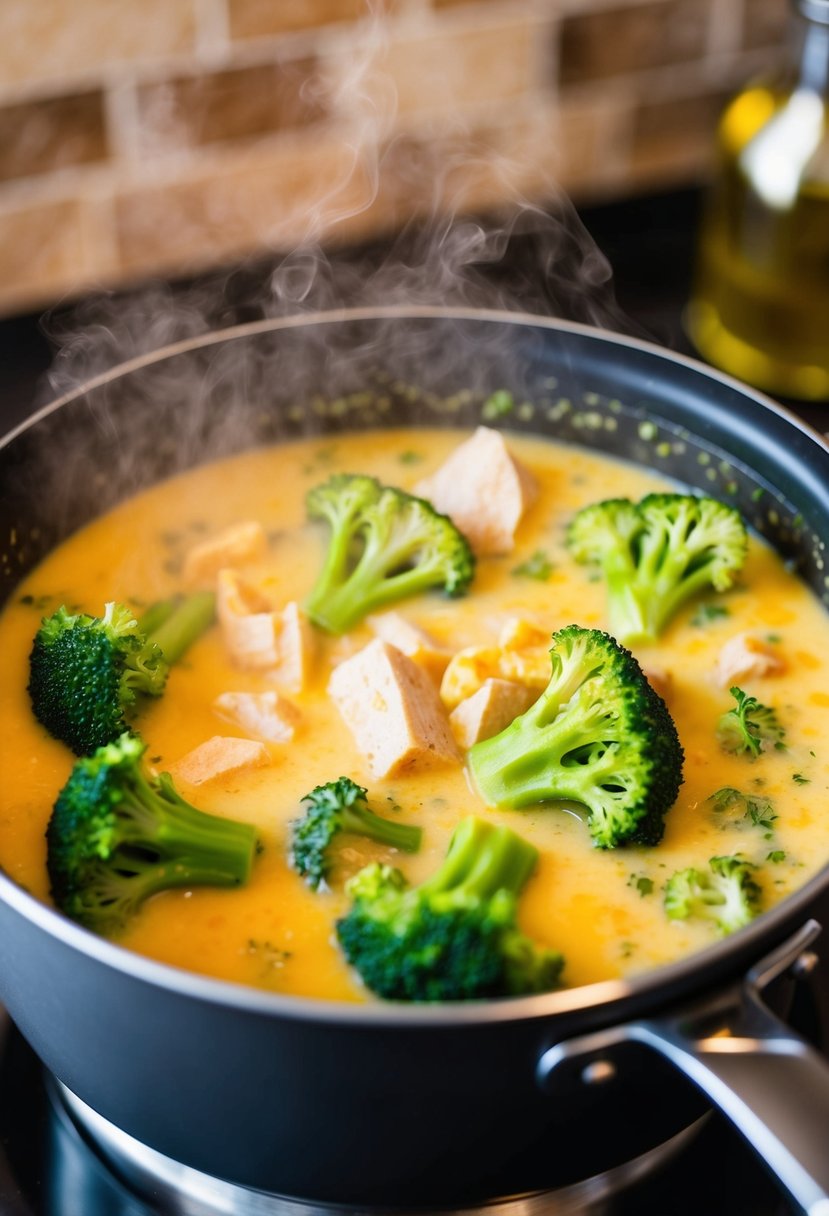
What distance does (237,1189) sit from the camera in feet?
3.61

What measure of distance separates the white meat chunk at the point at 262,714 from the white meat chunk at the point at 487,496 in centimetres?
35

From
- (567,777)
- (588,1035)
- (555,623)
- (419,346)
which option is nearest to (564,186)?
(419,346)

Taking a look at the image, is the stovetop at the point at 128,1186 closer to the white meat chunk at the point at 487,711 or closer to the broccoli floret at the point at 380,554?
the white meat chunk at the point at 487,711

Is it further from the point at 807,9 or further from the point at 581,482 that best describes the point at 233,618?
the point at 807,9

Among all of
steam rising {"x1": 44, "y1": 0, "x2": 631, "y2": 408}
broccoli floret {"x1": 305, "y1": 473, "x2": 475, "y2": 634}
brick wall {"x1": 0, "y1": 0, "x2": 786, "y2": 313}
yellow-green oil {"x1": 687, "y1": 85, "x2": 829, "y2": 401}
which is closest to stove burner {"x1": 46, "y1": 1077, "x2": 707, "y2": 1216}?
broccoli floret {"x1": 305, "y1": 473, "x2": 475, "y2": 634}

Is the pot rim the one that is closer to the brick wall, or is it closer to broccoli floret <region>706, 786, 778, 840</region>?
broccoli floret <region>706, 786, 778, 840</region>

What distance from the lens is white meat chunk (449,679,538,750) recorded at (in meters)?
1.26

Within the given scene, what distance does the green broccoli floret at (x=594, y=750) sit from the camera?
114 centimetres

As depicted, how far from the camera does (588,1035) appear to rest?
0.86 m

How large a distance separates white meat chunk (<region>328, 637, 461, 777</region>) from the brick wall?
3.26ft

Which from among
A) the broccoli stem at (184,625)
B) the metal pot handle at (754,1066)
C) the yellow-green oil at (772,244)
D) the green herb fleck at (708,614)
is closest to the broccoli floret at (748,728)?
the green herb fleck at (708,614)

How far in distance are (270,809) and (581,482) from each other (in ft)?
2.15

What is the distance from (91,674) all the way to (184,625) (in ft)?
0.61

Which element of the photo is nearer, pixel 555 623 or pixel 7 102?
pixel 555 623
